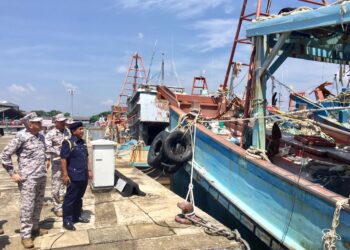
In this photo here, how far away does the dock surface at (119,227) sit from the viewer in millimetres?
4516

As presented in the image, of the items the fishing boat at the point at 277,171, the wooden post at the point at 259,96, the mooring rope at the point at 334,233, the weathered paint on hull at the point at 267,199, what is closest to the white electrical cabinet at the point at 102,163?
the fishing boat at the point at 277,171

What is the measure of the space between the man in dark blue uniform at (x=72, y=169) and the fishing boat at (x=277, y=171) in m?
2.29

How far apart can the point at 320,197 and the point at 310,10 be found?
2204mm

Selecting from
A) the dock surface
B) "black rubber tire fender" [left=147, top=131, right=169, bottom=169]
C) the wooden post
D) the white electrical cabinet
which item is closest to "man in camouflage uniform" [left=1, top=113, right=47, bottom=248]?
the dock surface

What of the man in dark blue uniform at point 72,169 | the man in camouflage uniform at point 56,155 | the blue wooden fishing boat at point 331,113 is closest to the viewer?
the man in dark blue uniform at point 72,169

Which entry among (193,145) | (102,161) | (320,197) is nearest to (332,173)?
(320,197)

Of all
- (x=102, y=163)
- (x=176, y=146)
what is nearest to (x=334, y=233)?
(x=176, y=146)

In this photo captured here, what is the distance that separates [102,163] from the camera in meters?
6.92

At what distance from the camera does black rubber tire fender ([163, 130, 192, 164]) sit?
7.17m

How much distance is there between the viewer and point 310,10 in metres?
4.38

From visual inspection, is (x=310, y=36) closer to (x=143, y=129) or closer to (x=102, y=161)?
(x=102, y=161)

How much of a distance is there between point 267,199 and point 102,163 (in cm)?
335

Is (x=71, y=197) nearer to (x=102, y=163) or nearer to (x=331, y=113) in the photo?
(x=102, y=163)

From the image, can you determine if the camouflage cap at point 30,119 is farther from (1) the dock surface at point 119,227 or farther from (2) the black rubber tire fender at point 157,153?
(2) the black rubber tire fender at point 157,153
